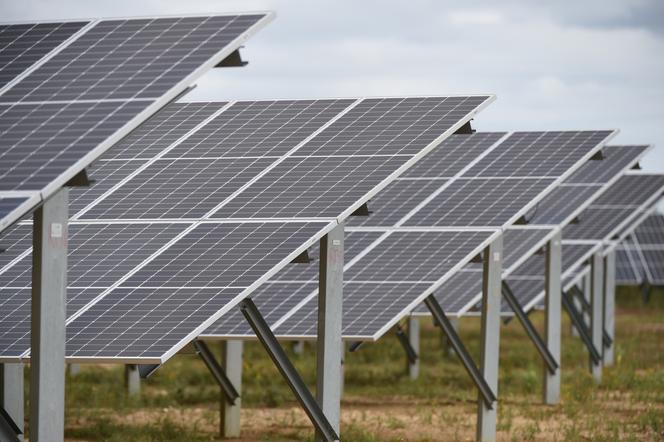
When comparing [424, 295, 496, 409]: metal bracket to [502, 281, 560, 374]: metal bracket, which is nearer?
[424, 295, 496, 409]: metal bracket

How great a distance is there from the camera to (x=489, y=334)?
19.7 m

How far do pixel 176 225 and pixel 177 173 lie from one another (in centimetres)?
147

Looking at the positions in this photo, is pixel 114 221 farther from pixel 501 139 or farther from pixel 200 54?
pixel 501 139

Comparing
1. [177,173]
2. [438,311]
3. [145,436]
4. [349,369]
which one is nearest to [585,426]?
[438,311]

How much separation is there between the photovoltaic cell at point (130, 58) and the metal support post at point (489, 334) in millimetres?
8421

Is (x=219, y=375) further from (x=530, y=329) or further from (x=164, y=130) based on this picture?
(x=530, y=329)

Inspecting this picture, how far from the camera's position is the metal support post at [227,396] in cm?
2077

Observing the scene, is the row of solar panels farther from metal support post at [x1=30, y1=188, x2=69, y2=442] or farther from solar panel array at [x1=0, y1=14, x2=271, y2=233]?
metal support post at [x1=30, y1=188, x2=69, y2=442]

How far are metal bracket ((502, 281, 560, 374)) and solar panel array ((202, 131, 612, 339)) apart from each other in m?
1.71

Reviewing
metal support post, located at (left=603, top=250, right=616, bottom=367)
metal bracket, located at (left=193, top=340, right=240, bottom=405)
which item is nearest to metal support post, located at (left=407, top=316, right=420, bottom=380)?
metal support post, located at (left=603, top=250, right=616, bottom=367)

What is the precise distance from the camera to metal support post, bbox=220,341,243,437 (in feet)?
68.1

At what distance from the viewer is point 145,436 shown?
19703mm

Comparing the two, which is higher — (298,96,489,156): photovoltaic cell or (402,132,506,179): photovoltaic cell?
(402,132,506,179): photovoltaic cell

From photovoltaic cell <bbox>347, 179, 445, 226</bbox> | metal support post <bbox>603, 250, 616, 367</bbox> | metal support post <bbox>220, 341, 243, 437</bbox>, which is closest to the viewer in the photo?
metal support post <bbox>220, 341, 243, 437</bbox>
